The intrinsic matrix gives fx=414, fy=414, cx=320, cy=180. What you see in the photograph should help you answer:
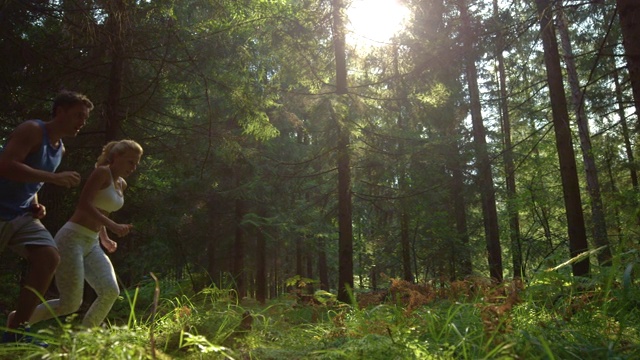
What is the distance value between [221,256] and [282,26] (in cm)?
1256

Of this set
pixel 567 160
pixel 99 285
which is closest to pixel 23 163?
pixel 99 285

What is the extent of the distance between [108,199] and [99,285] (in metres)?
0.79

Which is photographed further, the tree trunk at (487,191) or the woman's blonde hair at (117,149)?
the tree trunk at (487,191)

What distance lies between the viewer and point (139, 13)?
23.4ft

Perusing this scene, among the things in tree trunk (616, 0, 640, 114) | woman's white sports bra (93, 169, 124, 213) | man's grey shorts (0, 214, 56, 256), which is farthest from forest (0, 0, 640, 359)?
woman's white sports bra (93, 169, 124, 213)

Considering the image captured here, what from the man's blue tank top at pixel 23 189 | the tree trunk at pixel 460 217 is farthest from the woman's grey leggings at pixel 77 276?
the tree trunk at pixel 460 217

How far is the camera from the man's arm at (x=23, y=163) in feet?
10.0

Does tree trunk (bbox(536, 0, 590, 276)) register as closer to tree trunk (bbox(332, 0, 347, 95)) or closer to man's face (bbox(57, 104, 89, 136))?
tree trunk (bbox(332, 0, 347, 95))

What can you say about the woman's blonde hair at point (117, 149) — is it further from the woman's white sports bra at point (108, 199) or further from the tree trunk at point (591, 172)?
the tree trunk at point (591, 172)

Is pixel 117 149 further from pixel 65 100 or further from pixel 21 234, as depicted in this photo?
pixel 21 234

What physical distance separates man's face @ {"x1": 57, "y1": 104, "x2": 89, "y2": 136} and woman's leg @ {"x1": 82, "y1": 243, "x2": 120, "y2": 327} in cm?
111

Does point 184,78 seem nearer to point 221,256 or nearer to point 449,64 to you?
point 449,64

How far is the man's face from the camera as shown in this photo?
3.46 meters

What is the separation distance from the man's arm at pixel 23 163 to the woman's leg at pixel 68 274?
70 cm
